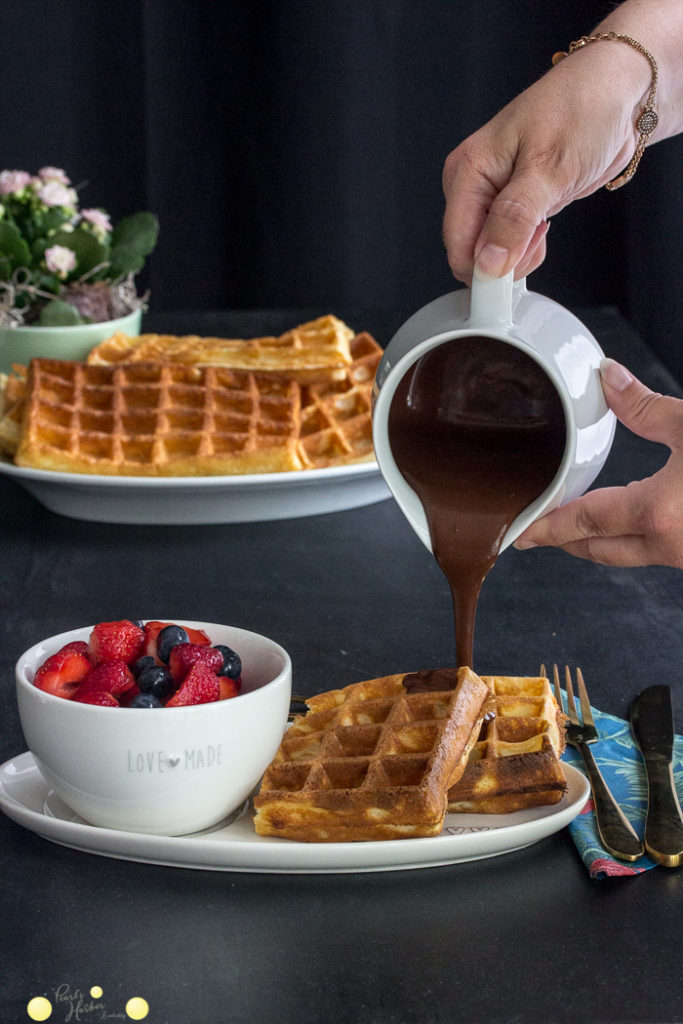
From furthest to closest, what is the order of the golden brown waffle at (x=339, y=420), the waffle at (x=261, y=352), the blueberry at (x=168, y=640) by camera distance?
1. the waffle at (x=261, y=352)
2. the golden brown waffle at (x=339, y=420)
3. the blueberry at (x=168, y=640)

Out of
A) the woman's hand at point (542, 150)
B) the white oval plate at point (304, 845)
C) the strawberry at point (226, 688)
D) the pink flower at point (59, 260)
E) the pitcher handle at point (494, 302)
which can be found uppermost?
the woman's hand at point (542, 150)

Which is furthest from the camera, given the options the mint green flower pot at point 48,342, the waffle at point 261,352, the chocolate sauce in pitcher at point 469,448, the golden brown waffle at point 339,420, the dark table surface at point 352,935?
the mint green flower pot at point 48,342

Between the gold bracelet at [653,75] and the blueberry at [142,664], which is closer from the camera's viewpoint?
the blueberry at [142,664]

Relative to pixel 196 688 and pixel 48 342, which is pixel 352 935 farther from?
pixel 48 342

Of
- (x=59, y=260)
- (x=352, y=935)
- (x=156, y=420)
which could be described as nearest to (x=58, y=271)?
(x=59, y=260)

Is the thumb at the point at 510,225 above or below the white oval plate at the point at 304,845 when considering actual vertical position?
above

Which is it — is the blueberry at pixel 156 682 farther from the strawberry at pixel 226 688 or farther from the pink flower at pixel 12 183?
the pink flower at pixel 12 183

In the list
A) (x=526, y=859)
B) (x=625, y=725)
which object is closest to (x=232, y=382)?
(x=625, y=725)

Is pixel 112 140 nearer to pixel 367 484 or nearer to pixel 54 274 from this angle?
pixel 54 274

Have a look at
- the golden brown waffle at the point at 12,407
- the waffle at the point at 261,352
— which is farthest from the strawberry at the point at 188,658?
the waffle at the point at 261,352
